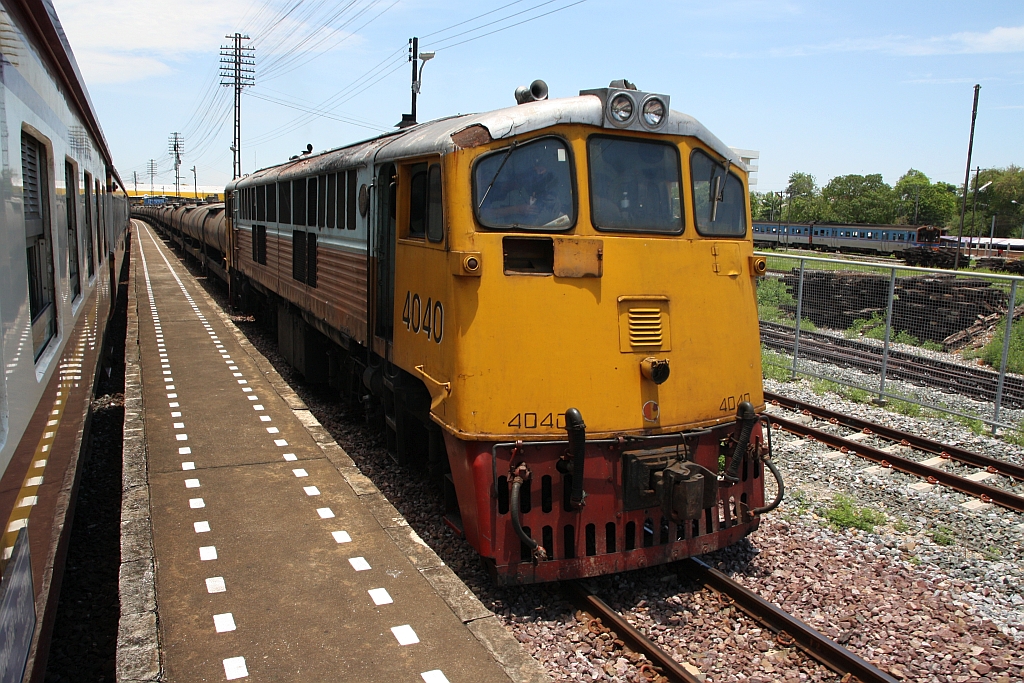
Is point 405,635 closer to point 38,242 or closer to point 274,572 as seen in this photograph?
point 274,572

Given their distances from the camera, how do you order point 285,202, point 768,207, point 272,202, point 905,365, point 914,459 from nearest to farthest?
point 914,459
point 285,202
point 272,202
point 905,365
point 768,207

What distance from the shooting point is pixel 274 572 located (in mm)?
4922

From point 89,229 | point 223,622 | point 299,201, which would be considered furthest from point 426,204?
point 299,201

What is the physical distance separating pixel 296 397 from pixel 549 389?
225 inches

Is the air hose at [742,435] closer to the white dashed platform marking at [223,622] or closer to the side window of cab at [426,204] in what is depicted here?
the side window of cab at [426,204]

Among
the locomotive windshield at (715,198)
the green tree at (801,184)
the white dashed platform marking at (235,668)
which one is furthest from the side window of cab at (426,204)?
the green tree at (801,184)

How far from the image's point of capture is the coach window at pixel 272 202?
444 inches

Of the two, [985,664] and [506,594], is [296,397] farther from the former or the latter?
[985,664]

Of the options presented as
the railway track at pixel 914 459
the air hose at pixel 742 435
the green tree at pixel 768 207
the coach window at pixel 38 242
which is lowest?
the railway track at pixel 914 459

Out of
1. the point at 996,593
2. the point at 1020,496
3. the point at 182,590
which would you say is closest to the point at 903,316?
the point at 1020,496

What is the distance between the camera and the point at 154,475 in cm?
662

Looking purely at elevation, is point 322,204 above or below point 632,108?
below

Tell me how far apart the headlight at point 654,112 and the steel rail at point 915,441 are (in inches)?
199

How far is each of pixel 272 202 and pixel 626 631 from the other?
916 cm
